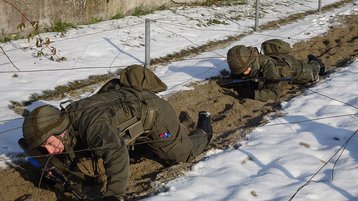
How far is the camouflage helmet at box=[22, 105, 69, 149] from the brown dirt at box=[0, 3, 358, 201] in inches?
35.0

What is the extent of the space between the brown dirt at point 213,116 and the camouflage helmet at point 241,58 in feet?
1.69


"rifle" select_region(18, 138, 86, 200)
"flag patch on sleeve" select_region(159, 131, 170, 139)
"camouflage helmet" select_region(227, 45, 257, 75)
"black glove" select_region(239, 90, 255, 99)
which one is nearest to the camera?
"rifle" select_region(18, 138, 86, 200)

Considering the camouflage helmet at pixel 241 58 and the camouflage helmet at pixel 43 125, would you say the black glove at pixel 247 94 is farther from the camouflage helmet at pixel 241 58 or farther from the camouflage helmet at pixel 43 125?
the camouflage helmet at pixel 43 125

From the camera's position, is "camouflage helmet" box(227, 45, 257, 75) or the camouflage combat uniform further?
"camouflage helmet" box(227, 45, 257, 75)

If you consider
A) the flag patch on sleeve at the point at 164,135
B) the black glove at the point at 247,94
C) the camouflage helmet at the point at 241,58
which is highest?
the camouflage helmet at the point at 241,58

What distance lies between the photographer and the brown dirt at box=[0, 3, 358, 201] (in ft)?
15.0

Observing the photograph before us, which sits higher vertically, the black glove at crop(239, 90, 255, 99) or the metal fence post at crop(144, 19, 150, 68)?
the metal fence post at crop(144, 19, 150, 68)

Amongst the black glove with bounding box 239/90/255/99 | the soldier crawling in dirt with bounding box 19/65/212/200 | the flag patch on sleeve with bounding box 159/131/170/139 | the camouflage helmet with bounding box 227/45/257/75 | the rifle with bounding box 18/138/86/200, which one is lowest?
the rifle with bounding box 18/138/86/200

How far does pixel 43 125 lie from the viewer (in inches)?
150

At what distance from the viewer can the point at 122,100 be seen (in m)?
4.32

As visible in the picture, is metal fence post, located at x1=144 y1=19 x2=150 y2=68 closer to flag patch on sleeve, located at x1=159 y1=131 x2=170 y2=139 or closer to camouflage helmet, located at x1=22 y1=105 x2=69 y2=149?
flag patch on sleeve, located at x1=159 y1=131 x2=170 y2=139

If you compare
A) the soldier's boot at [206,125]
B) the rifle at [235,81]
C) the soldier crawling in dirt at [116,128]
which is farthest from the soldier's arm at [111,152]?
the rifle at [235,81]

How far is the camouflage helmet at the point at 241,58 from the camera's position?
22.1ft

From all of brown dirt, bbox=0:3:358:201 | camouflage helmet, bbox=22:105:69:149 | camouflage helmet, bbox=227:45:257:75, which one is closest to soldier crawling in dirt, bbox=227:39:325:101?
camouflage helmet, bbox=227:45:257:75
